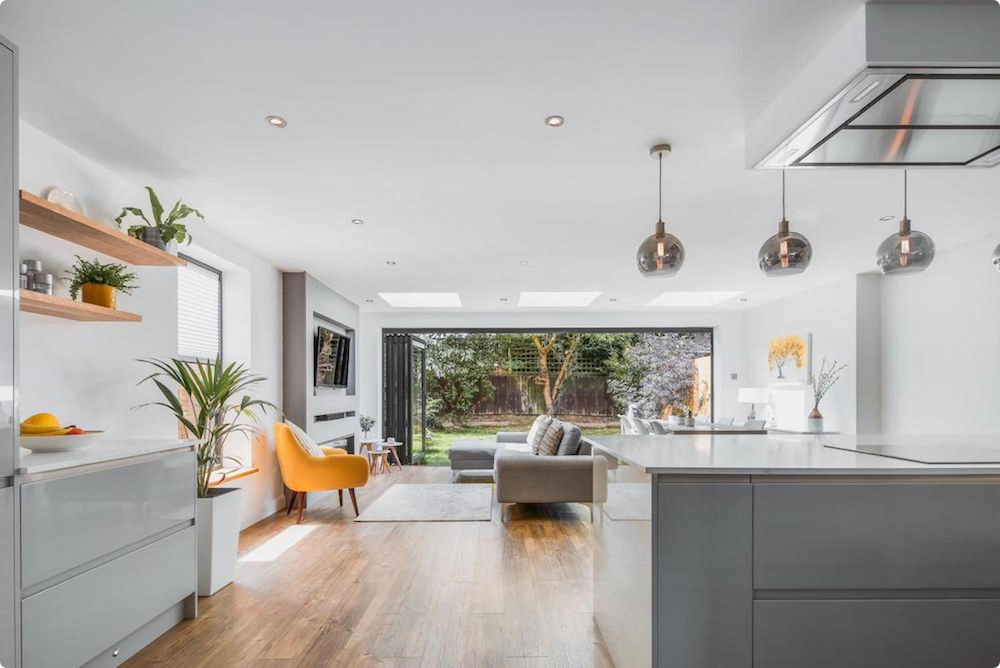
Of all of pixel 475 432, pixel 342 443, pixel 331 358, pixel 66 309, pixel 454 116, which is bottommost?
pixel 475 432

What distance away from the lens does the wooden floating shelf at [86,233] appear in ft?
7.36

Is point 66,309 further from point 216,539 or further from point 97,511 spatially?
point 216,539

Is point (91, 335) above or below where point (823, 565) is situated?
above

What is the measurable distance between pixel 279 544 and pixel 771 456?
11.7 ft

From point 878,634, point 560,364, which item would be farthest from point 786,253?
point 560,364

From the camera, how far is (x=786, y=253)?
2.71m

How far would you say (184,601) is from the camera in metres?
2.91

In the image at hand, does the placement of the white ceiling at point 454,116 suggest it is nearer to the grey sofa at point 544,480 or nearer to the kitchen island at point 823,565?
the kitchen island at point 823,565

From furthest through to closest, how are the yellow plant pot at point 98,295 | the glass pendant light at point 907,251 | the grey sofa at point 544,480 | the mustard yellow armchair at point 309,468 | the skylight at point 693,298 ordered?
the skylight at point 693,298 < the grey sofa at point 544,480 < the mustard yellow armchair at point 309,468 < the glass pendant light at point 907,251 < the yellow plant pot at point 98,295

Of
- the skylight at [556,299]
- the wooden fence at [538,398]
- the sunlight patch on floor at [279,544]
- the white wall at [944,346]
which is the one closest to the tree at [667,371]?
the wooden fence at [538,398]

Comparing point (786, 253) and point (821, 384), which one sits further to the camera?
point (821, 384)

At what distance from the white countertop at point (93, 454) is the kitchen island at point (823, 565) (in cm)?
201

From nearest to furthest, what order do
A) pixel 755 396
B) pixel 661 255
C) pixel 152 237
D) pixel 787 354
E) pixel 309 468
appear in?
1. pixel 661 255
2. pixel 152 237
3. pixel 309 468
4. pixel 787 354
5. pixel 755 396

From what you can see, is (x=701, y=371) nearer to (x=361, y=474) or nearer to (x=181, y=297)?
(x=361, y=474)
